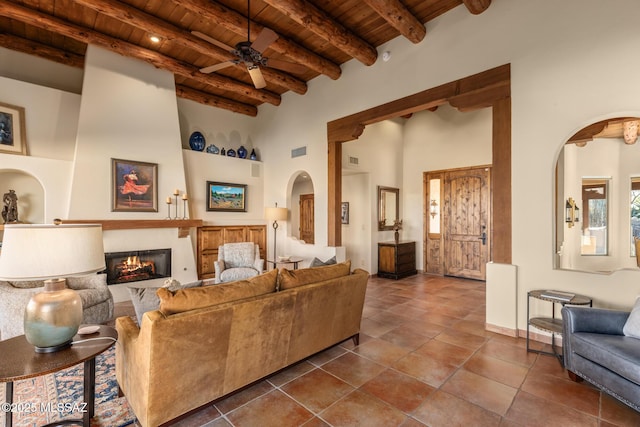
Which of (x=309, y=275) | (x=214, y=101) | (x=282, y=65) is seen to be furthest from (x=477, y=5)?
(x=214, y=101)

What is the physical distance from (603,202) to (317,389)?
24.6 feet

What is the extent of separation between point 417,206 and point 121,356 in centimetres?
649

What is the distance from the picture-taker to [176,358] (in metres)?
1.83

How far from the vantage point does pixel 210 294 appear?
6.57 feet

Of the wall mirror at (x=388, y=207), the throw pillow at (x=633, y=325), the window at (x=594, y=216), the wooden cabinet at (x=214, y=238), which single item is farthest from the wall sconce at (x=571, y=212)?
the wooden cabinet at (x=214, y=238)

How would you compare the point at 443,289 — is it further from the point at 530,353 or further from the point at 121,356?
the point at 121,356

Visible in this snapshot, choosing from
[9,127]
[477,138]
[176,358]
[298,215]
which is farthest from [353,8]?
[298,215]

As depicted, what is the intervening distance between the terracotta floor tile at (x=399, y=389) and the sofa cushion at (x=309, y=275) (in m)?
0.94

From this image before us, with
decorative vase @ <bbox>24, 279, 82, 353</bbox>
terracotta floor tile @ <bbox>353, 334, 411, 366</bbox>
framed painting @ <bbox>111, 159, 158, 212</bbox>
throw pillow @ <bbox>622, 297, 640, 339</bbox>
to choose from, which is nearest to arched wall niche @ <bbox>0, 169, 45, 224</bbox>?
framed painting @ <bbox>111, 159, 158, 212</bbox>

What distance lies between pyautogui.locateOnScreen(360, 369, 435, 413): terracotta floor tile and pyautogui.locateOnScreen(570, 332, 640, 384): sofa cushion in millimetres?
Answer: 1195

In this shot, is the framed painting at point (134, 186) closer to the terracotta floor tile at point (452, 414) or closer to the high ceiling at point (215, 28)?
the high ceiling at point (215, 28)

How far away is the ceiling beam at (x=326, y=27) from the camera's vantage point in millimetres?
3573

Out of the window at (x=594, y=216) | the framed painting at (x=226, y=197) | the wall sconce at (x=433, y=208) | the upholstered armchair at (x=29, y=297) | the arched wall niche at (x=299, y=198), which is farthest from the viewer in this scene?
the arched wall niche at (x=299, y=198)

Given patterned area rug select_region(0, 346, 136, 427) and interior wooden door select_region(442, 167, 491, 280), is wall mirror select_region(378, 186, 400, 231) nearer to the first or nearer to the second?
interior wooden door select_region(442, 167, 491, 280)
